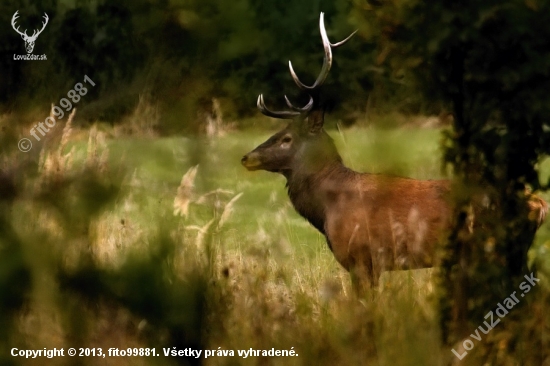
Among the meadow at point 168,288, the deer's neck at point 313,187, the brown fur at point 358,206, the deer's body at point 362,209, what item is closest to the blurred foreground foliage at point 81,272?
the meadow at point 168,288

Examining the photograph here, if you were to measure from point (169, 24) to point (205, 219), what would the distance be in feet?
6.05

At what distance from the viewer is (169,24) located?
309 cm

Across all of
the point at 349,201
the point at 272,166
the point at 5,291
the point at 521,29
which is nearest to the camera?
the point at 5,291

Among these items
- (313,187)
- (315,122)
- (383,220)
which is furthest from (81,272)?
(315,122)

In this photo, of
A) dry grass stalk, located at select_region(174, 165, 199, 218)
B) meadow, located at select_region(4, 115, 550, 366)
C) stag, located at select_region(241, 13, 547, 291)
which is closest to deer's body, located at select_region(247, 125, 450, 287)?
stag, located at select_region(241, 13, 547, 291)

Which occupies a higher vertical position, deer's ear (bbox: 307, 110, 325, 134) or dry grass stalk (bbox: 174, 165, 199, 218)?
dry grass stalk (bbox: 174, 165, 199, 218)

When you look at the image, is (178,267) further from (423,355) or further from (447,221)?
(447,221)

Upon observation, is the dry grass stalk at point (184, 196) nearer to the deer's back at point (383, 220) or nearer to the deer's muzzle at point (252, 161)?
the deer's back at point (383, 220)

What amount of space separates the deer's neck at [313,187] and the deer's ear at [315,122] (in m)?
0.25

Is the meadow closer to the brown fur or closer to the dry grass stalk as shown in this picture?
the dry grass stalk

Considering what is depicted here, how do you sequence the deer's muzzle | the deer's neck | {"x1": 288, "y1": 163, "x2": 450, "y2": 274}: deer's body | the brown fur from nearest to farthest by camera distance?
1. the brown fur
2. {"x1": 288, "y1": 163, "x2": 450, "y2": 274}: deer's body
3. the deer's neck
4. the deer's muzzle

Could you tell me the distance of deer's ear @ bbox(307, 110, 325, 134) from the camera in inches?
286

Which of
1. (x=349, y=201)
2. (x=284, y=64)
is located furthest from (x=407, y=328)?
(x=284, y=64)

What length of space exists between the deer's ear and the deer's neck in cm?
25
